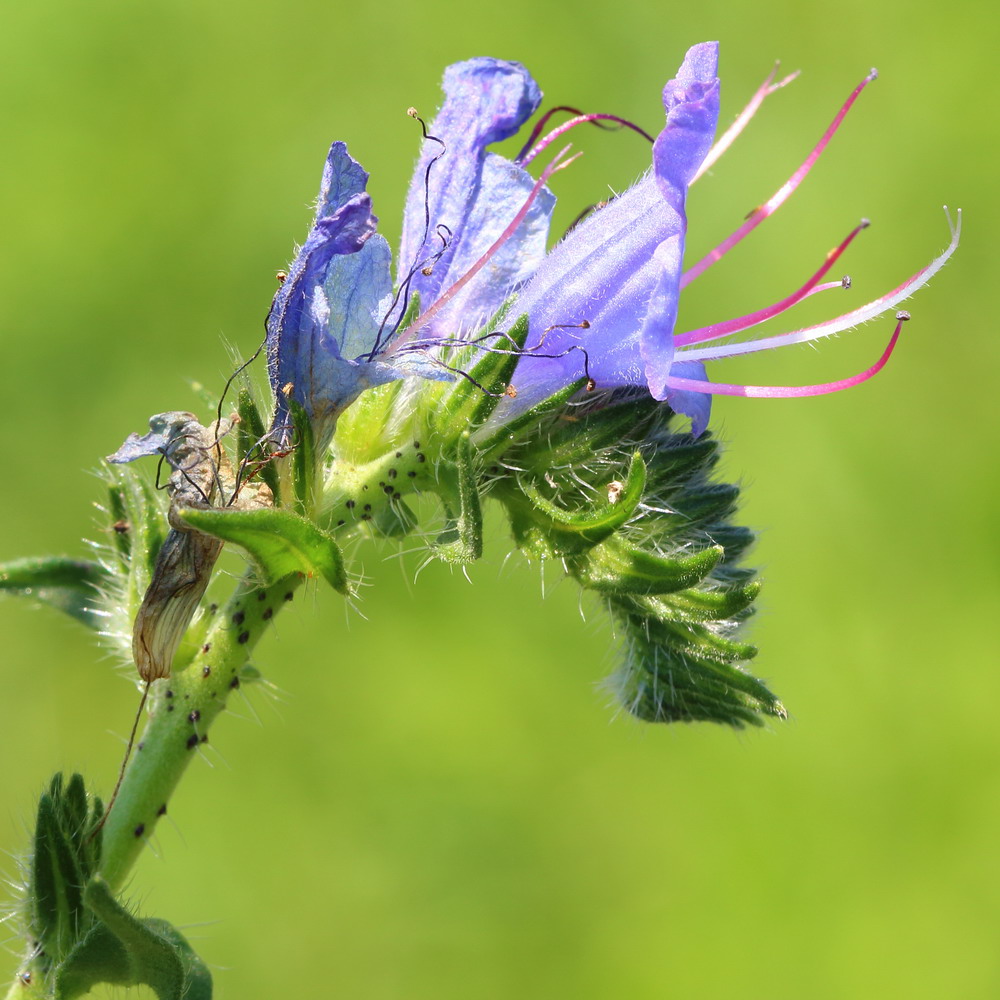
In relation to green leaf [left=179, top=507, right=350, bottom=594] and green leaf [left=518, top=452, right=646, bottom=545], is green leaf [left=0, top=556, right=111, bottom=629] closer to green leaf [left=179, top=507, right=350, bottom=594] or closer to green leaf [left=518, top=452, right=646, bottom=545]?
green leaf [left=179, top=507, right=350, bottom=594]

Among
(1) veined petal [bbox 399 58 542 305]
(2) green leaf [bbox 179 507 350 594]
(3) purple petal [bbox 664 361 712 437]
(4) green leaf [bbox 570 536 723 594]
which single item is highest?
(1) veined petal [bbox 399 58 542 305]

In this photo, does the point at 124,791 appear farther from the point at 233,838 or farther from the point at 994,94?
the point at 994,94

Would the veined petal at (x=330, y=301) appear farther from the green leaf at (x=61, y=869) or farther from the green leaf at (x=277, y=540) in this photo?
the green leaf at (x=61, y=869)

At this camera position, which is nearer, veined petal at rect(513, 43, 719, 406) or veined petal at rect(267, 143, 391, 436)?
veined petal at rect(267, 143, 391, 436)

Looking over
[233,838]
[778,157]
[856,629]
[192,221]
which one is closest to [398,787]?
[233,838]

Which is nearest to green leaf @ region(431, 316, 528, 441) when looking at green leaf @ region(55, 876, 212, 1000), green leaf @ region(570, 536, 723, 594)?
green leaf @ region(570, 536, 723, 594)
